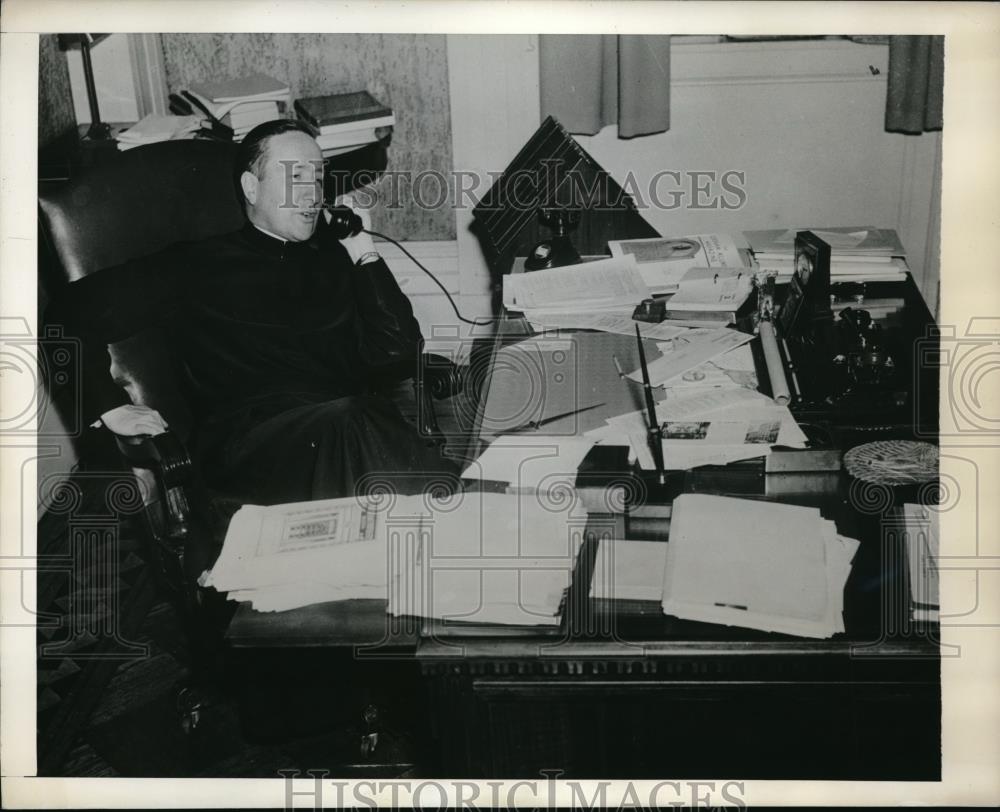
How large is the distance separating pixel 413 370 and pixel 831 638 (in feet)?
4.41

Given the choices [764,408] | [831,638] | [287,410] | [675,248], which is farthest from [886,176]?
[831,638]

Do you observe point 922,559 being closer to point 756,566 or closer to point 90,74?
point 756,566

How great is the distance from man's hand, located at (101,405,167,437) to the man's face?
1.96 ft

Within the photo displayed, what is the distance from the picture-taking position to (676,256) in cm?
251

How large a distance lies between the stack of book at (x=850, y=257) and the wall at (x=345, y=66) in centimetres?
120

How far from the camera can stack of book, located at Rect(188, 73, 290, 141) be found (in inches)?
116

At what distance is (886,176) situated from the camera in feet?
10.9

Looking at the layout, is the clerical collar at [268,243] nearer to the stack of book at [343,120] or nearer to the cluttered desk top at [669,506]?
the cluttered desk top at [669,506]

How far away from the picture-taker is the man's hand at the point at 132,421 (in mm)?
1991

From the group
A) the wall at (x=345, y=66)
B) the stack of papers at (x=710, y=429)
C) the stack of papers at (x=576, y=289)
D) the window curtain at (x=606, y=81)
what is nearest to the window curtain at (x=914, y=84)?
the window curtain at (x=606, y=81)

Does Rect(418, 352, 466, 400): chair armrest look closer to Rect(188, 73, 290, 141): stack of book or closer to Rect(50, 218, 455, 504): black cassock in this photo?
Rect(50, 218, 455, 504): black cassock

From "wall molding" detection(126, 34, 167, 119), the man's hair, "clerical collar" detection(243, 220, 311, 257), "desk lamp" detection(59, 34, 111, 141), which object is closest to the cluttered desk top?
"clerical collar" detection(243, 220, 311, 257)

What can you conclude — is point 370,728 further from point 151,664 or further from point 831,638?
point 831,638

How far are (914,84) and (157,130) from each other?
2233 mm
